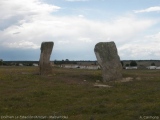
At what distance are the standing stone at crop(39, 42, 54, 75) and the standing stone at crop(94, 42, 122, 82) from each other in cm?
718

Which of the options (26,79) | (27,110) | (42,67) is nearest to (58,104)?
(27,110)

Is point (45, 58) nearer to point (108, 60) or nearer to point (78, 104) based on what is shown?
point (108, 60)

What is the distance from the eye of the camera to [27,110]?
704 inches

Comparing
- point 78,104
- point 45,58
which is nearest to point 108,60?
point 45,58

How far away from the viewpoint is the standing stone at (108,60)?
32906mm

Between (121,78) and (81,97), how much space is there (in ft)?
38.6

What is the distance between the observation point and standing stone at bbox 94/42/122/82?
32.9 m

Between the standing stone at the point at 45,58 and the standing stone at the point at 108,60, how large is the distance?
7178 mm

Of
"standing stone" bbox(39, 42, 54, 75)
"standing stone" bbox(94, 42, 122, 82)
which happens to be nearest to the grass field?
"standing stone" bbox(94, 42, 122, 82)

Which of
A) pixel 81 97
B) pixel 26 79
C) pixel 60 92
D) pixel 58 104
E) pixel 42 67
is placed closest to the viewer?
pixel 58 104

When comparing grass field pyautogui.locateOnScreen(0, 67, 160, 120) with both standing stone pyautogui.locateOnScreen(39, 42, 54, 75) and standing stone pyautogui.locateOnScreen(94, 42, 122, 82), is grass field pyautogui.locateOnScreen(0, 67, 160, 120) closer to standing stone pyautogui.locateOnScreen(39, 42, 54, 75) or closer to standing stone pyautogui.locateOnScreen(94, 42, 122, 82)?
standing stone pyautogui.locateOnScreen(94, 42, 122, 82)

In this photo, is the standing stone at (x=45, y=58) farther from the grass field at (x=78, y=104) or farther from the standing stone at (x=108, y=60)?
the grass field at (x=78, y=104)

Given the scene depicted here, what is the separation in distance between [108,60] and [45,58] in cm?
844

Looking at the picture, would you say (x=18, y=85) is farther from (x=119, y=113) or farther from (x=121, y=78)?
(x=119, y=113)
